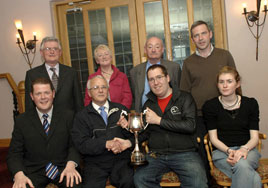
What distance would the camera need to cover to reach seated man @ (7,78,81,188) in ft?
7.69

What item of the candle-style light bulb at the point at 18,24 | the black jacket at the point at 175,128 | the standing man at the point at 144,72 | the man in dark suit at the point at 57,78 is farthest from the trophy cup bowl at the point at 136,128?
the candle-style light bulb at the point at 18,24

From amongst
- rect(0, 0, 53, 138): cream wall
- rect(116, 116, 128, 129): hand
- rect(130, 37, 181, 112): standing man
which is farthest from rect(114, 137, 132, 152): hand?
rect(0, 0, 53, 138): cream wall

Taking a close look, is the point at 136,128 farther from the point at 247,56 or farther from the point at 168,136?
the point at 247,56

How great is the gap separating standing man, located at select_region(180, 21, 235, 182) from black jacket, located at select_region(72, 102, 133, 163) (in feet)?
2.68

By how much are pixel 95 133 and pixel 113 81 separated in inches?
32.1

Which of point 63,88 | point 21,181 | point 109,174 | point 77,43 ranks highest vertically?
point 77,43

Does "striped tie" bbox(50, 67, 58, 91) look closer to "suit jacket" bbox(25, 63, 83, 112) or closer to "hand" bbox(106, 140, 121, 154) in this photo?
"suit jacket" bbox(25, 63, 83, 112)

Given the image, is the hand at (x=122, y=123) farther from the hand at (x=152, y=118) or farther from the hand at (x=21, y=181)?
the hand at (x=21, y=181)

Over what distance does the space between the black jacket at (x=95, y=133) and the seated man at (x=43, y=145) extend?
10 cm

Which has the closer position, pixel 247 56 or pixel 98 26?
pixel 247 56

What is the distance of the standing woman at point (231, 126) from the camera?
2305mm

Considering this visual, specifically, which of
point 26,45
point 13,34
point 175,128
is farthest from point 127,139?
point 13,34

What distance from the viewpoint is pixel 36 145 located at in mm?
2420

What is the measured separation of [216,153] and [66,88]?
1643 millimetres
